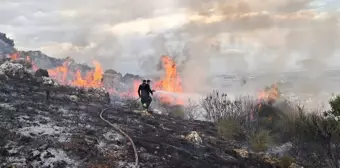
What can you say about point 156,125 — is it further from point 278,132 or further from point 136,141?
point 278,132

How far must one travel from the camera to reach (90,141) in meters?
13.9

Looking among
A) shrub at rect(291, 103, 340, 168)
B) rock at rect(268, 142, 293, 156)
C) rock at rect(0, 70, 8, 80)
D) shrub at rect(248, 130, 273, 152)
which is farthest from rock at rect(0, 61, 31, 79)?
shrub at rect(291, 103, 340, 168)

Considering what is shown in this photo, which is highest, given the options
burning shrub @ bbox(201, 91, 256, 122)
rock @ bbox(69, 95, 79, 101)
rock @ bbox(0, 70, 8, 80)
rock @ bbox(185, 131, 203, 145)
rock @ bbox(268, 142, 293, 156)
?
rock @ bbox(0, 70, 8, 80)

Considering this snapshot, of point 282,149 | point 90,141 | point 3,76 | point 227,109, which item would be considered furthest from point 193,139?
point 227,109

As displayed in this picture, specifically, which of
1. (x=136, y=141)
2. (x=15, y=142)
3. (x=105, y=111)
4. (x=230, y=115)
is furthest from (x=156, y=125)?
(x=230, y=115)

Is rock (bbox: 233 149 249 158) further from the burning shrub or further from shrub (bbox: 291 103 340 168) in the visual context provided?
the burning shrub

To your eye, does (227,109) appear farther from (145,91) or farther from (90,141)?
(90,141)

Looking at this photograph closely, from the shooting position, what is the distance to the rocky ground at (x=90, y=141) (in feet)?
39.7

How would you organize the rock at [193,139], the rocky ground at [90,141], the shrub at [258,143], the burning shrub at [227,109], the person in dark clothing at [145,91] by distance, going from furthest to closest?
the burning shrub at [227,109] → the person in dark clothing at [145,91] → the shrub at [258,143] → the rock at [193,139] → the rocky ground at [90,141]

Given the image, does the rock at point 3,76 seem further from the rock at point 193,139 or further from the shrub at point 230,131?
the shrub at point 230,131

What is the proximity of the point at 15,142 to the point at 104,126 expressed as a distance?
15.7 feet

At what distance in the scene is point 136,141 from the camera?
48.8 ft

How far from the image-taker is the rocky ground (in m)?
12.1

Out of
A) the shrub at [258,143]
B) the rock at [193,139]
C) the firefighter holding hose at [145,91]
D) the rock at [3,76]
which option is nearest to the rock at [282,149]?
the shrub at [258,143]
